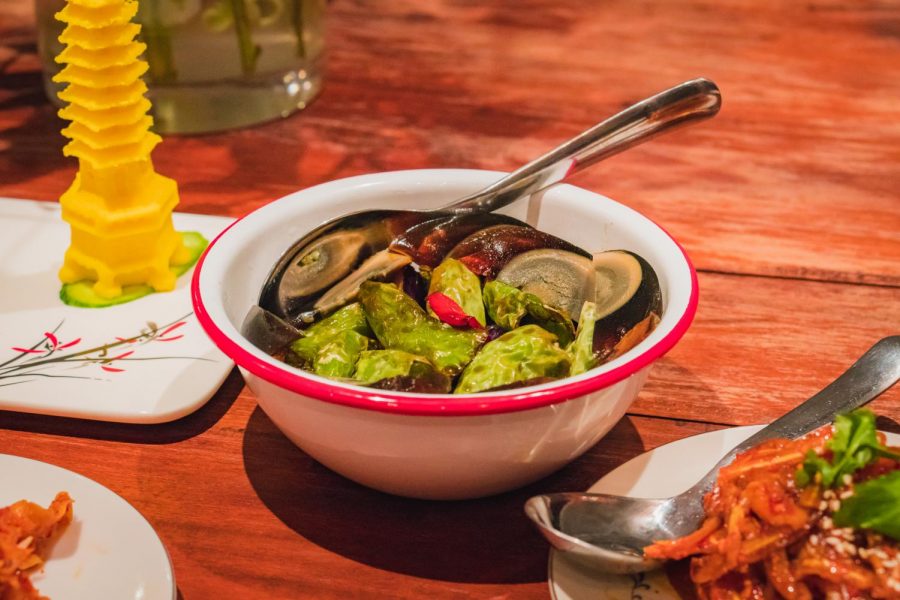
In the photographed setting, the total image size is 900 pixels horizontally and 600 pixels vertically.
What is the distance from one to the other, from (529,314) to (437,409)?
26cm

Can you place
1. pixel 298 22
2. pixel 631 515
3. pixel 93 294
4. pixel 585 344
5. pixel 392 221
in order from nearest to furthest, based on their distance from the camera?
pixel 631 515, pixel 585 344, pixel 392 221, pixel 93 294, pixel 298 22

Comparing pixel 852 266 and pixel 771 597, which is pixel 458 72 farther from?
pixel 771 597

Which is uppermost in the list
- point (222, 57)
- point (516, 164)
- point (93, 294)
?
point (222, 57)

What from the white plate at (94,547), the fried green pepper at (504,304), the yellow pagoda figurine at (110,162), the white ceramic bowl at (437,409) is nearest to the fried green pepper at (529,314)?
the fried green pepper at (504,304)

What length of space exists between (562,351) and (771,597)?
0.28 metres

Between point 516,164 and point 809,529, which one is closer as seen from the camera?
point 809,529

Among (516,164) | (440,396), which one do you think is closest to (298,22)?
(516,164)

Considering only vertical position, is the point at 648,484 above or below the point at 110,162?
below

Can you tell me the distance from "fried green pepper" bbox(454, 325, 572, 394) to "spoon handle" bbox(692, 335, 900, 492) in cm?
18

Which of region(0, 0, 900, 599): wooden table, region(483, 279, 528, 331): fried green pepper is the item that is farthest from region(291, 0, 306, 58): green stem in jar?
region(483, 279, 528, 331): fried green pepper

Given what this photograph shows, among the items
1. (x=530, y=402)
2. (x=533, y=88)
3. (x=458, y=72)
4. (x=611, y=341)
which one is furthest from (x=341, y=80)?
(x=530, y=402)

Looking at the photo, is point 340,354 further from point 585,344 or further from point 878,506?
point 878,506

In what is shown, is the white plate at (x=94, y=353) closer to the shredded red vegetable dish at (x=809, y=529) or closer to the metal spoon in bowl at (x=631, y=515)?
the metal spoon in bowl at (x=631, y=515)

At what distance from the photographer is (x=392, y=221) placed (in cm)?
108
